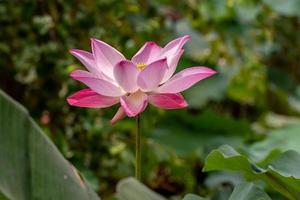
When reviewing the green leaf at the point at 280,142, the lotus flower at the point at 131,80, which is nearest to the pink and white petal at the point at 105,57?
Answer: the lotus flower at the point at 131,80

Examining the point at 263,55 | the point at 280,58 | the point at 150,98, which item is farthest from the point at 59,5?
the point at 280,58

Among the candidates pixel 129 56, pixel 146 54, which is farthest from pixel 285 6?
pixel 146 54

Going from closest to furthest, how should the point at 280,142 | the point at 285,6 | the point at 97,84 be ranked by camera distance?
1. the point at 97,84
2. the point at 280,142
3. the point at 285,6

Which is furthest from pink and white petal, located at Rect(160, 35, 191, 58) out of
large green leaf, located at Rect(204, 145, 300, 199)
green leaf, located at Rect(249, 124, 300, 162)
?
green leaf, located at Rect(249, 124, 300, 162)

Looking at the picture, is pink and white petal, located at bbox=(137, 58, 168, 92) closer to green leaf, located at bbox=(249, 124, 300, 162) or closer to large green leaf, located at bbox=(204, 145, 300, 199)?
large green leaf, located at bbox=(204, 145, 300, 199)

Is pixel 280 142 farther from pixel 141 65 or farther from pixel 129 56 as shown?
pixel 141 65

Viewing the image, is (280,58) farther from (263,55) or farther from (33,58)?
(33,58)
